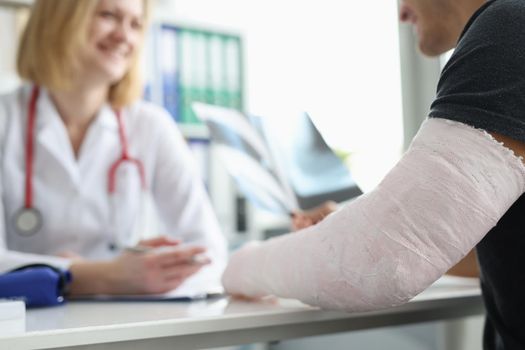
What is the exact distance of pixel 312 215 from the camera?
41.3 inches

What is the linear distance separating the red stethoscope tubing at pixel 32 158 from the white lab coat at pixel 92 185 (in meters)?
0.01

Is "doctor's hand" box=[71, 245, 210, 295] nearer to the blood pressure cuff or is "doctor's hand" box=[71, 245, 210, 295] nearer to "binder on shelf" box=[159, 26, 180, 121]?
the blood pressure cuff

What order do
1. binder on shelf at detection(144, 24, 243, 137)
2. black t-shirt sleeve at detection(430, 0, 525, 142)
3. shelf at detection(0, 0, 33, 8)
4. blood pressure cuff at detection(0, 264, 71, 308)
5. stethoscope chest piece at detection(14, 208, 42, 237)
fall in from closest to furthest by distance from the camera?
1. black t-shirt sleeve at detection(430, 0, 525, 142)
2. blood pressure cuff at detection(0, 264, 71, 308)
3. stethoscope chest piece at detection(14, 208, 42, 237)
4. shelf at detection(0, 0, 33, 8)
5. binder on shelf at detection(144, 24, 243, 137)

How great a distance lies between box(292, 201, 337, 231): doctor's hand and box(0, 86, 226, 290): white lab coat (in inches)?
16.6

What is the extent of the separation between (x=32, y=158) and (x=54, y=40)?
13.5 inches

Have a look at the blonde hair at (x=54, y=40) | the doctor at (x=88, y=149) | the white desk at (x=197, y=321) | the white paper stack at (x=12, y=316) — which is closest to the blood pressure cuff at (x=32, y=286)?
the white desk at (x=197, y=321)

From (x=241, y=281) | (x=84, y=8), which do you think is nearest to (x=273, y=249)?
(x=241, y=281)

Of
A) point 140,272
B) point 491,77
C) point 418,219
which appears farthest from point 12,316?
point 491,77

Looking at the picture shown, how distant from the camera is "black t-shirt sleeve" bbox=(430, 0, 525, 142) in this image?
59cm

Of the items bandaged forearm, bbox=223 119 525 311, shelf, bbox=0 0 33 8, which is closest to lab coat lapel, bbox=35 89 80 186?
shelf, bbox=0 0 33 8

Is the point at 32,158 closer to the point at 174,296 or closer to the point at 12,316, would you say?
the point at 174,296

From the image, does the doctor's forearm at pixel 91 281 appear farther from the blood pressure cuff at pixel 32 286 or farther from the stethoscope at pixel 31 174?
the stethoscope at pixel 31 174

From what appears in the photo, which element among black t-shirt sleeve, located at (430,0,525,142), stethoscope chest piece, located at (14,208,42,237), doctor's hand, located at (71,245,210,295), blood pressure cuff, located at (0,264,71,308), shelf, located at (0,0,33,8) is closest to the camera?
black t-shirt sleeve, located at (430,0,525,142)

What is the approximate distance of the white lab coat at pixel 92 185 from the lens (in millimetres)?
1524
